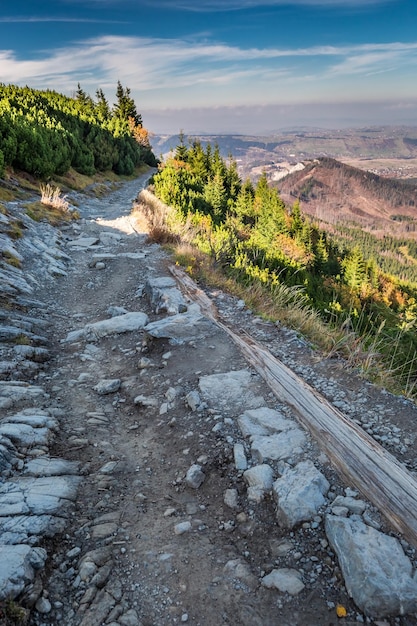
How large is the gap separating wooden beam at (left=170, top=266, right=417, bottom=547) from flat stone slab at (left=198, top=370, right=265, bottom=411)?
247mm

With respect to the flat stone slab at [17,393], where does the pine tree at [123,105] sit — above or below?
above

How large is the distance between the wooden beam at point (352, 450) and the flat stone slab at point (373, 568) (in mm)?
249

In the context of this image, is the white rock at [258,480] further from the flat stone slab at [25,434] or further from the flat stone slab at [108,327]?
the flat stone slab at [108,327]

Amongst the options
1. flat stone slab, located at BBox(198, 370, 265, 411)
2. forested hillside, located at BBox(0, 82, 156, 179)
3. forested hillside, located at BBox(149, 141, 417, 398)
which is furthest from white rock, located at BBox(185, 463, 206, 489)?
forested hillside, located at BBox(0, 82, 156, 179)

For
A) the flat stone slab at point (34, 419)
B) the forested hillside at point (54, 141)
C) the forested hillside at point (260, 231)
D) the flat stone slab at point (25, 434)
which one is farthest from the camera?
the forested hillside at point (54, 141)

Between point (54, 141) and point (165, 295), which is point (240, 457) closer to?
point (165, 295)

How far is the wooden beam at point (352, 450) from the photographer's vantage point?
304cm

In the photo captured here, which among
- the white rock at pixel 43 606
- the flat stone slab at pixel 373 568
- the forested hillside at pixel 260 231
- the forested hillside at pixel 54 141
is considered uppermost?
the forested hillside at pixel 54 141

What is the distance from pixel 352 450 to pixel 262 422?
0.93 metres

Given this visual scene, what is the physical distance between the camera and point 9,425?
13.0 feet

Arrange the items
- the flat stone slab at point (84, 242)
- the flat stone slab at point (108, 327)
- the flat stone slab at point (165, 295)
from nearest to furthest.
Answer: the flat stone slab at point (108, 327) < the flat stone slab at point (165, 295) < the flat stone slab at point (84, 242)

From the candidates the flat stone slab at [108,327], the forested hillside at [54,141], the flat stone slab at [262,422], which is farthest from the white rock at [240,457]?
the forested hillside at [54,141]

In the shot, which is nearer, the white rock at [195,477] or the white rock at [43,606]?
the white rock at [43,606]

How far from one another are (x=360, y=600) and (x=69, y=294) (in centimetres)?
801
